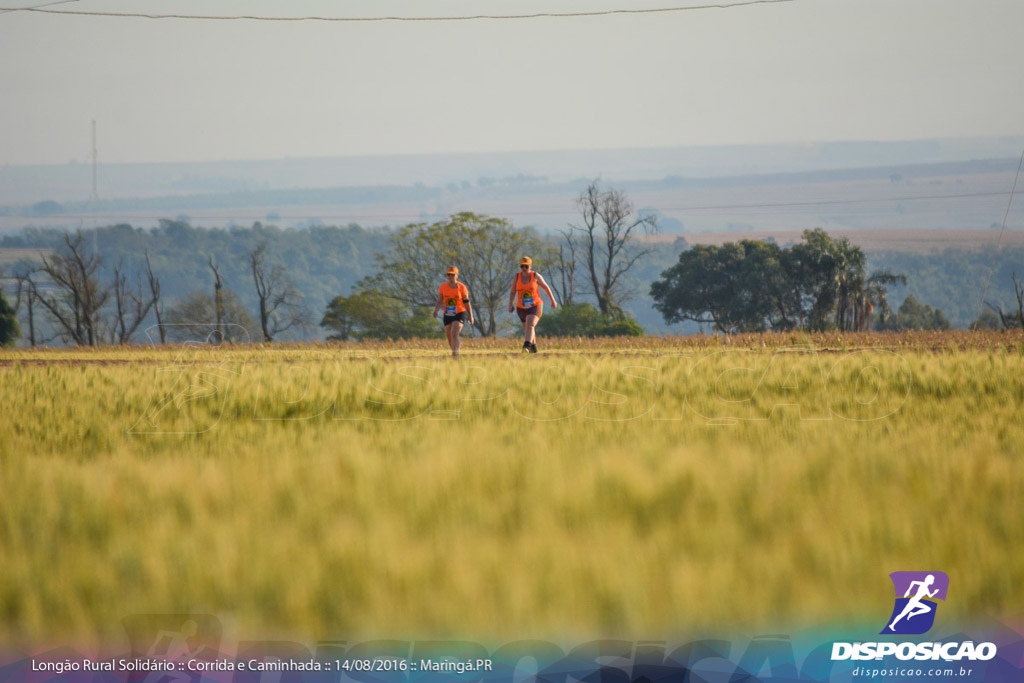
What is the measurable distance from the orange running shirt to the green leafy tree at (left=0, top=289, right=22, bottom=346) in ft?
195

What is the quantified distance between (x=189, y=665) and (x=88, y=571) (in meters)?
0.87

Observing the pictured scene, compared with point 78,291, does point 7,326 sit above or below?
below

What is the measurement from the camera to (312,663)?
14.0ft

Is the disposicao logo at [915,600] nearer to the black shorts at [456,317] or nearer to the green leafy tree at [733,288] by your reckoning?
the black shorts at [456,317]

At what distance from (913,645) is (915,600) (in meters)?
0.20

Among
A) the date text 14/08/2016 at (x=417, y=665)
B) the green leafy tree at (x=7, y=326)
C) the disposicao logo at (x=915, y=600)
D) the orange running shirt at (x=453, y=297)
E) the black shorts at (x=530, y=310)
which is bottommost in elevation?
the green leafy tree at (x=7, y=326)

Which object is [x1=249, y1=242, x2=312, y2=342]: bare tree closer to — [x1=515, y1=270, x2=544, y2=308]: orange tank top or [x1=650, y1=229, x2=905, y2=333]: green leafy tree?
[x1=650, y1=229, x2=905, y2=333]: green leafy tree

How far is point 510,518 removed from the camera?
5.67m

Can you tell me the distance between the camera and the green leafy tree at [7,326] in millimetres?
70875

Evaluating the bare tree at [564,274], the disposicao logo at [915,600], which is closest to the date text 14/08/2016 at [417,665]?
the disposicao logo at [915,600]

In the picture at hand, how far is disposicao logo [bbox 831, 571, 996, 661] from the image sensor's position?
4348 mm

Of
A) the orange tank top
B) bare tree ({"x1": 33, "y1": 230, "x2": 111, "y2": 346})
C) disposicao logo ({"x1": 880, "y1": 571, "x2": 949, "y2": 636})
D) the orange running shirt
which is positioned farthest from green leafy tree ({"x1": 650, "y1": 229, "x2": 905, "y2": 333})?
disposicao logo ({"x1": 880, "y1": 571, "x2": 949, "y2": 636})

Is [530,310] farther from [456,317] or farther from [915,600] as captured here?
[915,600]

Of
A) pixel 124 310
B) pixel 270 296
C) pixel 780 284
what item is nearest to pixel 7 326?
pixel 124 310
